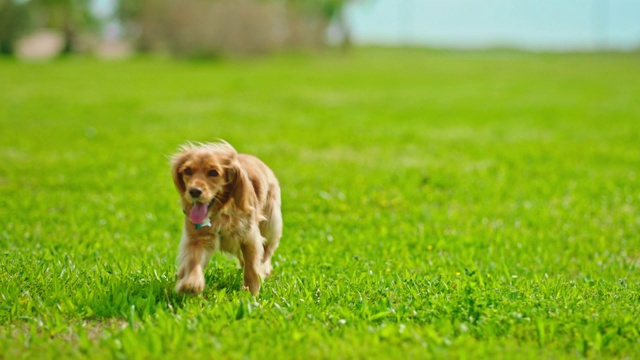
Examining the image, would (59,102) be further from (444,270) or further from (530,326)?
(530,326)

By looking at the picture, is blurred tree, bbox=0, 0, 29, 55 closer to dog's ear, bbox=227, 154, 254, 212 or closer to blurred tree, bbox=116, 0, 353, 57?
blurred tree, bbox=116, 0, 353, 57

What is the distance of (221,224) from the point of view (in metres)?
5.17

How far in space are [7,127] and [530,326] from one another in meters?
13.6

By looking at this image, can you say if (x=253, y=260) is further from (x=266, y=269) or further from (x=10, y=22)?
(x=10, y=22)

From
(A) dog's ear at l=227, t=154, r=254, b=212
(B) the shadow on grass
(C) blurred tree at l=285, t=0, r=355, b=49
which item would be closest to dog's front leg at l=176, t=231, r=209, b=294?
(B) the shadow on grass

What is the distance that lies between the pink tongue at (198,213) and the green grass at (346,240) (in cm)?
60

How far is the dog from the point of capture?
16.4ft

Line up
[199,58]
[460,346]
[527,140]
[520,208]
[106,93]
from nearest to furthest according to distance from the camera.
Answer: [460,346] < [520,208] < [527,140] < [106,93] < [199,58]

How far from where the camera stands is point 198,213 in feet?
16.5

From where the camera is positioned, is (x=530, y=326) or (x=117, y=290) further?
(x=117, y=290)

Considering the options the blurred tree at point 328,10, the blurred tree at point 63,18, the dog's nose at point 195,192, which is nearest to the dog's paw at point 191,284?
the dog's nose at point 195,192

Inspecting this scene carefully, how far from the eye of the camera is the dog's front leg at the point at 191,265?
197 inches

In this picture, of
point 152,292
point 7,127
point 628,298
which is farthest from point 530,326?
point 7,127

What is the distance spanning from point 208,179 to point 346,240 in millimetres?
2503
